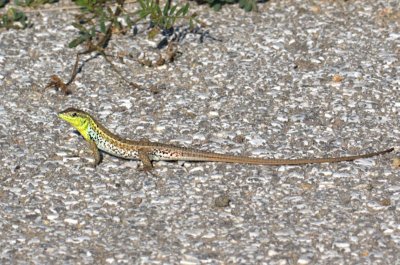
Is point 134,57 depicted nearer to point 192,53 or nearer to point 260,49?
point 192,53

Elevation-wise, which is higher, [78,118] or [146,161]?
[78,118]

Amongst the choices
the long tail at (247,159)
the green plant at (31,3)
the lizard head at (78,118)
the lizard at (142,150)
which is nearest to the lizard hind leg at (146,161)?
the lizard at (142,150)

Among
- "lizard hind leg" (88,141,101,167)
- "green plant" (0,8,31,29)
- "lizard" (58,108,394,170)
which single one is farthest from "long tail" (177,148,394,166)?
"green plant" (0,8,31,29)

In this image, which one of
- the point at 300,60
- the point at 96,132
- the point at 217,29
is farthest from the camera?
the point at 217,29

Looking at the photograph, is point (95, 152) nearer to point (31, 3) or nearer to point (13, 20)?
point (13, 20)

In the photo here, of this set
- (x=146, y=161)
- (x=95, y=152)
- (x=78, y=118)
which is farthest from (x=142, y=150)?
(x=78, y=118)

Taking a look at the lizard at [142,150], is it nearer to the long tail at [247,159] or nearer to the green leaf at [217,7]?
the long tail at [247,159]

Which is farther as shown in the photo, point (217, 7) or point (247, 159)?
point (217, 7)

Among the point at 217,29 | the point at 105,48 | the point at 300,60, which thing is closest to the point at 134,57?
the point at 105,48
